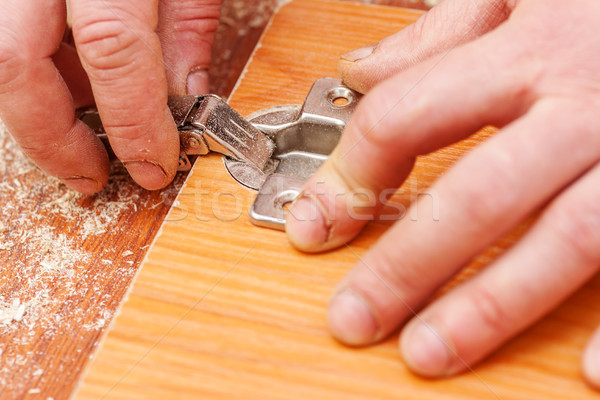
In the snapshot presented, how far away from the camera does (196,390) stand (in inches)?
23.1

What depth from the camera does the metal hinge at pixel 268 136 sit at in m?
0.79

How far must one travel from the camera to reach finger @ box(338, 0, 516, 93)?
2.80ft

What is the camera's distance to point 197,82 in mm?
1005

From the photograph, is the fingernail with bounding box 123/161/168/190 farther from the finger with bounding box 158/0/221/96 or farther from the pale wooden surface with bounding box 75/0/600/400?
the finger with bounding box 158/0/221/96

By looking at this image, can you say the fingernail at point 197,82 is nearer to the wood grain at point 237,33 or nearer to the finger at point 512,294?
the wood grain at point 237,33

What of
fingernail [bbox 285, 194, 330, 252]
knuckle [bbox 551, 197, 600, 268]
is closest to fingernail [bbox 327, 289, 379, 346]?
fingernail [bbox 285, 194, 330, 252]

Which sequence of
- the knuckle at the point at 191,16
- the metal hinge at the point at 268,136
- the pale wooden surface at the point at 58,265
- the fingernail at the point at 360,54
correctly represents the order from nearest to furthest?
1. the pale wooden surface at the point at 58,265
2. the metal hinge at the point at 268,136
3. the fingernail at the point at 360,54
4. the knuckle at the point at 191,16

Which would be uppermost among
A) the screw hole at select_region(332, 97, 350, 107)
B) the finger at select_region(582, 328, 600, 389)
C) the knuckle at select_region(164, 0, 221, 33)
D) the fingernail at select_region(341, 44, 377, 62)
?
the fingernail at select_region(341, 44, 377, 62)

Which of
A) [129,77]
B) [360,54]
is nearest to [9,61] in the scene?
[129,77]

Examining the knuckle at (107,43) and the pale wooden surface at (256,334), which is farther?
the knuckle at (107,43)

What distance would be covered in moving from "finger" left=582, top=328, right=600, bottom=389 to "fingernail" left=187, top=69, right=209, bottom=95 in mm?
746

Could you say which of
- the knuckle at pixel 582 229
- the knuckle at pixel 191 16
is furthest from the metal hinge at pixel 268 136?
the knuckle at pixel 582 229

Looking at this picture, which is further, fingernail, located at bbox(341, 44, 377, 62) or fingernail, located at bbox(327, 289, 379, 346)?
fingernail, located at bbox(341, 44, 377, 62)

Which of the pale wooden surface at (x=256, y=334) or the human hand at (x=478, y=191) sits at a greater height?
the human hand at (x=478, y=191)
